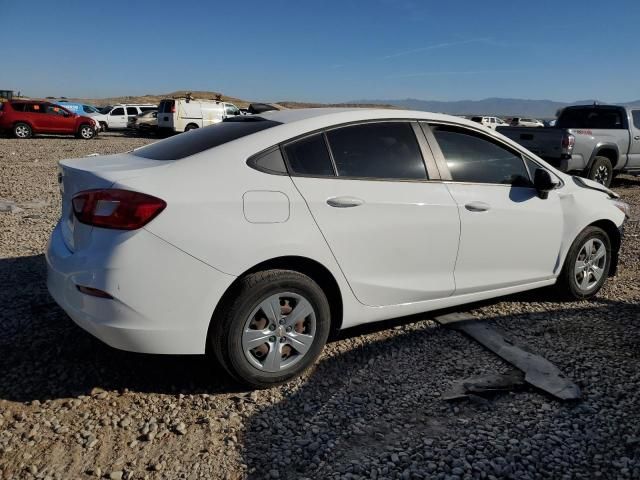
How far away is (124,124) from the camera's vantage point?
103ft

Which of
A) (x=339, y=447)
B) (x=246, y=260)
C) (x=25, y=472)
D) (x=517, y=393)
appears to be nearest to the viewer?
(x=25, y=472)

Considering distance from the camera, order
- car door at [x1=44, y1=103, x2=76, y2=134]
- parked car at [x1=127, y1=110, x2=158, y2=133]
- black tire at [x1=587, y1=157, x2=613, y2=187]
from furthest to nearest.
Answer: parked car at [x1=127, y1=110, x2=158, y2=133]
car door at [x1=44, y1=103, x2=76, y2=134]
black tire at [x1=587, y1=157, x2=613, y2=187]

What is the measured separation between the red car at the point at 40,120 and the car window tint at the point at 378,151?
77.0 ft

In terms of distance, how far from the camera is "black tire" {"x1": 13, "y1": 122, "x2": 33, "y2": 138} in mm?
22750

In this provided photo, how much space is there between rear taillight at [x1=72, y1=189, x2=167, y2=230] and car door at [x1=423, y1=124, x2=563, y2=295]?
6.57 feet

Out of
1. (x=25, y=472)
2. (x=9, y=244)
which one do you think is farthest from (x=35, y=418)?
(x=9, y=244)

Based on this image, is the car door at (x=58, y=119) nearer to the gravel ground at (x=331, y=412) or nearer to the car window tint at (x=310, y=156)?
the gravel ground at (x=331, y=412)

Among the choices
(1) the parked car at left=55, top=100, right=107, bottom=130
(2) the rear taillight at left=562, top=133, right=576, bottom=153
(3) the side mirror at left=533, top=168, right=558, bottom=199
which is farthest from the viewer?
(1) the parked car at left=55, top=100, right=107, bottom=130

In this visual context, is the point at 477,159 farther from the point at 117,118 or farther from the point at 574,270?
the point at 117,118

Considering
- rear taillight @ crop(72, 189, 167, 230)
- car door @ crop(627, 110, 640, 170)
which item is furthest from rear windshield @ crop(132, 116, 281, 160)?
car door @ crop(627, 110, 640, 170)

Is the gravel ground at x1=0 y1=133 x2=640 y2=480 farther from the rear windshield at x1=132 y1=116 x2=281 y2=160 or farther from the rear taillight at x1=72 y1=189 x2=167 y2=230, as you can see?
the rear windshield at x1=132 y1=116 x2=281 y2=160

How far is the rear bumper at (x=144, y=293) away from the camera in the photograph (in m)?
2.69

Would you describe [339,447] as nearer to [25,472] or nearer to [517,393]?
A: [517,393]

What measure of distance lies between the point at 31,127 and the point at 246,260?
2397 cm
